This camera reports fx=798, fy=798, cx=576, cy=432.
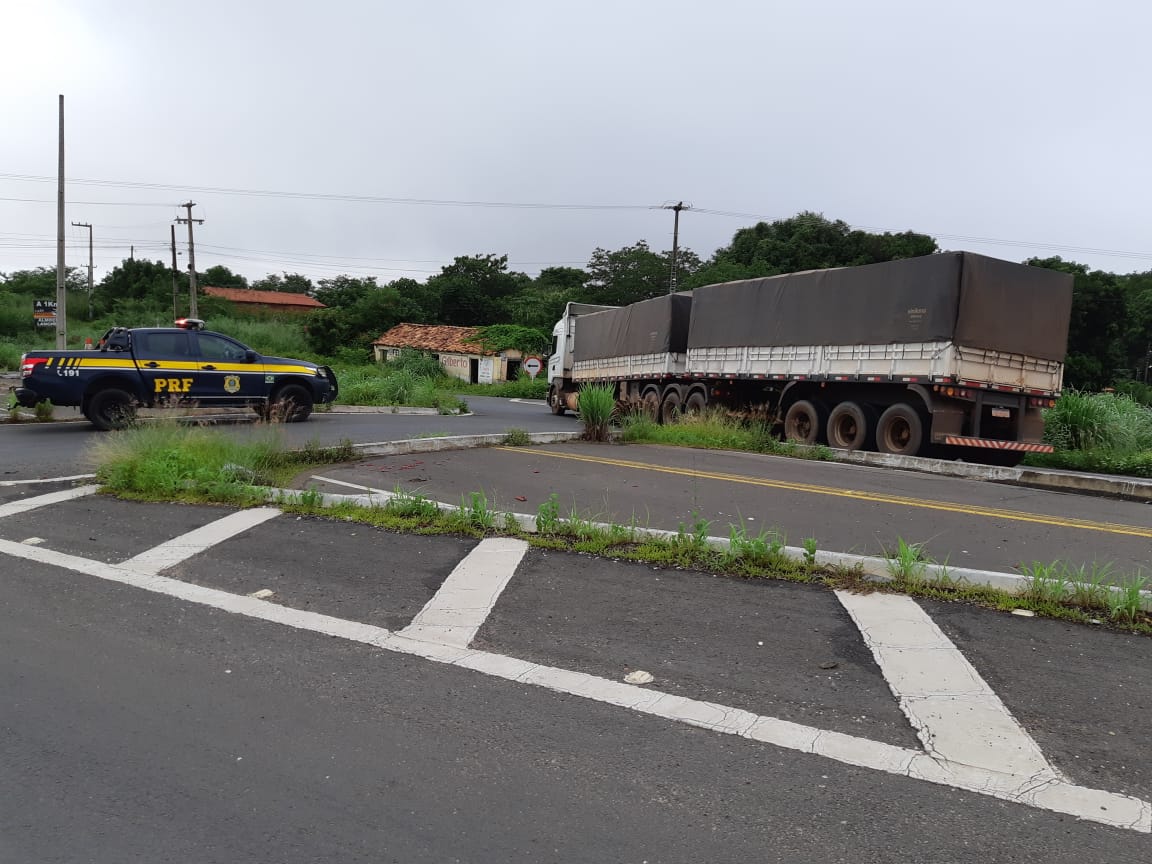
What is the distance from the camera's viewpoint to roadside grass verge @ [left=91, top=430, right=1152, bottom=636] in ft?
16.1

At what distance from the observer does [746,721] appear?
3.46 meters

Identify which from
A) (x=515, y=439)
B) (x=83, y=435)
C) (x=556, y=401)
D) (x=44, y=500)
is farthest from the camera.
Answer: (x=556, y=401)

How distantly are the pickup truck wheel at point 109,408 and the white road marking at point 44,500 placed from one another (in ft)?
20.4

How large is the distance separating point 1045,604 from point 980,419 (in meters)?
9.89

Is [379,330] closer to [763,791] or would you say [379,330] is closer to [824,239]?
[824,239]

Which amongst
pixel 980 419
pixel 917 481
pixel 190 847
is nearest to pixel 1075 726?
pixel 190 847

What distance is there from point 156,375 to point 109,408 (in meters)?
0.99

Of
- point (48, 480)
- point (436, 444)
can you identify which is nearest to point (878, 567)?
point (436, 444)

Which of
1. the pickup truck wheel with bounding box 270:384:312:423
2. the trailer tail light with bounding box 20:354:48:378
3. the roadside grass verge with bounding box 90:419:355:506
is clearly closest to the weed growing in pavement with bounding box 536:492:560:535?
the roadside grass verge with bounding box 90:419:355:506

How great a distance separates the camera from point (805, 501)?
830cm

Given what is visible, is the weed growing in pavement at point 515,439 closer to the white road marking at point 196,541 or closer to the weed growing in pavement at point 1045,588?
the white road marking at point 196,541

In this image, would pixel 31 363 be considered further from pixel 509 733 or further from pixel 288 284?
pixel 288 284

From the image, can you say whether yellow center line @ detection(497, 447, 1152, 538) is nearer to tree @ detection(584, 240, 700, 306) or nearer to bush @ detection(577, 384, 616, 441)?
bush @ detection(577, 384, 616, 441)

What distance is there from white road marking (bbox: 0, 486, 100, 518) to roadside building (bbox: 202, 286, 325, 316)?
80.2 m
